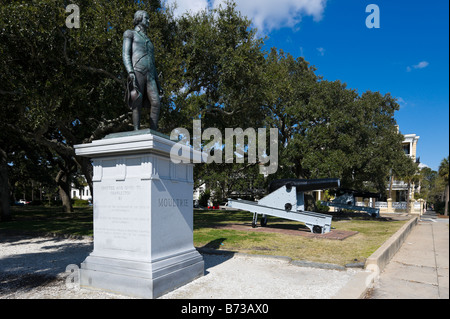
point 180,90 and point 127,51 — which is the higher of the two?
point 180,90

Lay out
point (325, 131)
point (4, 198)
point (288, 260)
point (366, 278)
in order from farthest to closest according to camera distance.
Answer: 1. point (325, 131)
2. point (4, 198)
3. point (288, 260)
4. point (366, 278)

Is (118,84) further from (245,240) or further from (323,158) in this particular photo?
(323,158)

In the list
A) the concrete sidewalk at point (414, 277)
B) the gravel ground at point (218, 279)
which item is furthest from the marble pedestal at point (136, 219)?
the concrete sidewalk at point (414, 277)

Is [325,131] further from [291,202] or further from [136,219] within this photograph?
[136,219]

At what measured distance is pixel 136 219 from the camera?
4.79 metres

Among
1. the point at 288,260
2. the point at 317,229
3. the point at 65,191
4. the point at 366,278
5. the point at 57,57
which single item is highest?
the point at 57,57

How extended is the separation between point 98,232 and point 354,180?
769 inches

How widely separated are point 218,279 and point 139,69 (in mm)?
3893

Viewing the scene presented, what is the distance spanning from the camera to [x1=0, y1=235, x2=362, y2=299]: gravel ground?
15.2 ft

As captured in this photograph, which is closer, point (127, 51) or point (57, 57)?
point (127, 51)

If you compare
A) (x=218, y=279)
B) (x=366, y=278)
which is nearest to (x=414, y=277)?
(x=366, y=278)

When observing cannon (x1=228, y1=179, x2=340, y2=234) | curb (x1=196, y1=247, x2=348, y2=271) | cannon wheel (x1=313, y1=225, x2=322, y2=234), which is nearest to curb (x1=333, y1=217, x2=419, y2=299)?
curb (x1=196, y1=247, x2=348, y2=271)

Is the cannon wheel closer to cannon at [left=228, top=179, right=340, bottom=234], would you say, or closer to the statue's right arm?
cannon at [left=228, top=179, right=340, bottom=234]

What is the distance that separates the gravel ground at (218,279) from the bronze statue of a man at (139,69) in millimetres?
2851
